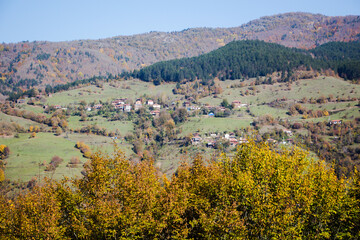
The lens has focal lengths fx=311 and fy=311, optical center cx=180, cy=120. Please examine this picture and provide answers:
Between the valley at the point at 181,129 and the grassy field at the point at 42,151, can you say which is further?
the valley at the point at 181,129

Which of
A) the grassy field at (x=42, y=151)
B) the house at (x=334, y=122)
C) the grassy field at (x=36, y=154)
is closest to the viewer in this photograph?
the grassy field at (x=36, y=154)

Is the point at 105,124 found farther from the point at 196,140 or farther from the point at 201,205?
the point at 201,205

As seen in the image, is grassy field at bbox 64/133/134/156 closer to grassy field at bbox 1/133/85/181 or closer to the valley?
the valley

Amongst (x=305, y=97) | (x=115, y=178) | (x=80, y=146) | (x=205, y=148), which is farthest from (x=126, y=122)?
(x=115, y=178)

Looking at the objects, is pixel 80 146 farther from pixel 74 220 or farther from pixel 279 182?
pixel 279 182

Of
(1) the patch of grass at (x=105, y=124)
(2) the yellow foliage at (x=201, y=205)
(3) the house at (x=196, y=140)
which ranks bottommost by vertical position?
(3) the house at (x=196, y=140)

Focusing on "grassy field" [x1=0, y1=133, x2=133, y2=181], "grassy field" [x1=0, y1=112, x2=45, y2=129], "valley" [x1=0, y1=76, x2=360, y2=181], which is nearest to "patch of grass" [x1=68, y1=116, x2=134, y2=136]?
"valley" [x1=0, y1=76, x2=360, y2=181]

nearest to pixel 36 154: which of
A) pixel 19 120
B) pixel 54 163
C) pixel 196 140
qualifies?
pixel 54 163

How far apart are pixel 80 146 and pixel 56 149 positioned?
10493 mm

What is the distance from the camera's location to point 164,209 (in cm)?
2761

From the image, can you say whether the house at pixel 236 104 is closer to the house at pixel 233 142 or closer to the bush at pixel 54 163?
the house at pixel 233 142

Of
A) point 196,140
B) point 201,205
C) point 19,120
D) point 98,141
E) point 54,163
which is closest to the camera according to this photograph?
point 201,205

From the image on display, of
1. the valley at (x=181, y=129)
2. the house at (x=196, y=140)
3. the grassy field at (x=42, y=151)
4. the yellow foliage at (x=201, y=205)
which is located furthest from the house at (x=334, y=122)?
the yellow foliage at (x=201, y=205)

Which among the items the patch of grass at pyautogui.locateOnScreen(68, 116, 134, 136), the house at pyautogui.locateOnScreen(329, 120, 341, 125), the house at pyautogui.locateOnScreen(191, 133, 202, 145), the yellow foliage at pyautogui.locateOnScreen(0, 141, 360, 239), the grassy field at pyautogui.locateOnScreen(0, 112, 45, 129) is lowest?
the house at pyautogui.locateOnScreen(191, 133, 202, 145)
